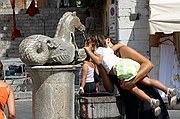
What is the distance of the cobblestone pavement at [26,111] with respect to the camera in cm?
1141

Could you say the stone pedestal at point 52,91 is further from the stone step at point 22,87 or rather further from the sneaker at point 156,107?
the stone step at point 22,87

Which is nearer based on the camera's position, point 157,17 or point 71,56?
point 71,56

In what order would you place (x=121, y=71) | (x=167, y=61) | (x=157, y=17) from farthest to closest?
(x=167, y=61)
(x=157, y=17)
(x=121, y=71)

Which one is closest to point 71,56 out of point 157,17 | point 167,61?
point 157,17

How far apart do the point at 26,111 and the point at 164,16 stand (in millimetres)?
3868

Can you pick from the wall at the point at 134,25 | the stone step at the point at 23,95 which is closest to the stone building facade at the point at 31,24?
the stone step at the point at 23,95

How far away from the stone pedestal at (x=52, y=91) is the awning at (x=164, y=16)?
6.07 m

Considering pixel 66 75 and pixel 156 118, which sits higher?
pixel 66 75

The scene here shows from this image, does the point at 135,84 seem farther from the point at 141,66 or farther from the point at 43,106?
the point at 43,106

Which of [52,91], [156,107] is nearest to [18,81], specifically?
[52,91]

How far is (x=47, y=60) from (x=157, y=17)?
6.36 meters

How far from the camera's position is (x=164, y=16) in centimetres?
1166

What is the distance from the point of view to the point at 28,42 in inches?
220

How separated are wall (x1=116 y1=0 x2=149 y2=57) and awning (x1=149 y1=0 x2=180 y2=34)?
1.32 meters
